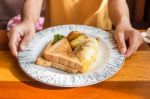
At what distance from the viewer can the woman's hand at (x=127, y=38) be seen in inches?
35.3

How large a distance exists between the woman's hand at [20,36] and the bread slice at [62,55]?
10cm

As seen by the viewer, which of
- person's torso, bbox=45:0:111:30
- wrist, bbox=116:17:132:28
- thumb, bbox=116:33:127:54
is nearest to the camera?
thumb, bbox=116:33:127:54

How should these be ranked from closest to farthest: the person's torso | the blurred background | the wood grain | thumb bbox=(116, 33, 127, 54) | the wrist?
the wood grain
thumb bbox=(116, 33, 127, 54)
the wrist
the person's torso
the blurred background

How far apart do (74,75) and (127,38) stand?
254mm

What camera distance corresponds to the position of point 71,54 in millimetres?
856

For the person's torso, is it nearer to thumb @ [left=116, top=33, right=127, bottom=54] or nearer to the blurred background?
thumb @ [left=116, top=33, right=127, bottom=54]

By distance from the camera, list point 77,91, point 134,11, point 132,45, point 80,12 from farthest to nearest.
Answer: point 134,11 → point 80,12 → point 132,45 → point 77,91

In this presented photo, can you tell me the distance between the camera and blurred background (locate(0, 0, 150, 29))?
8.03ft

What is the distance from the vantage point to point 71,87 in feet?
2.61

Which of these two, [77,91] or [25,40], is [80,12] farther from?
[77,91]

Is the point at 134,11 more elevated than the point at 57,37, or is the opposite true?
the point at 57,37

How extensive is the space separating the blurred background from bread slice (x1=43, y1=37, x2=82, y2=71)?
1.62 meters

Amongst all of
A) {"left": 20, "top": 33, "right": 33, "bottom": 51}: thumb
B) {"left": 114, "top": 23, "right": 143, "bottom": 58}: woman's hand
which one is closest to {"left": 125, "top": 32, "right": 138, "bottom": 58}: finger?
{"left": 114, "top": 23, "right": 143, "bottom": 58}: woman's hand

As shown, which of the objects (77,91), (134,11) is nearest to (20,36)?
(77,91)
